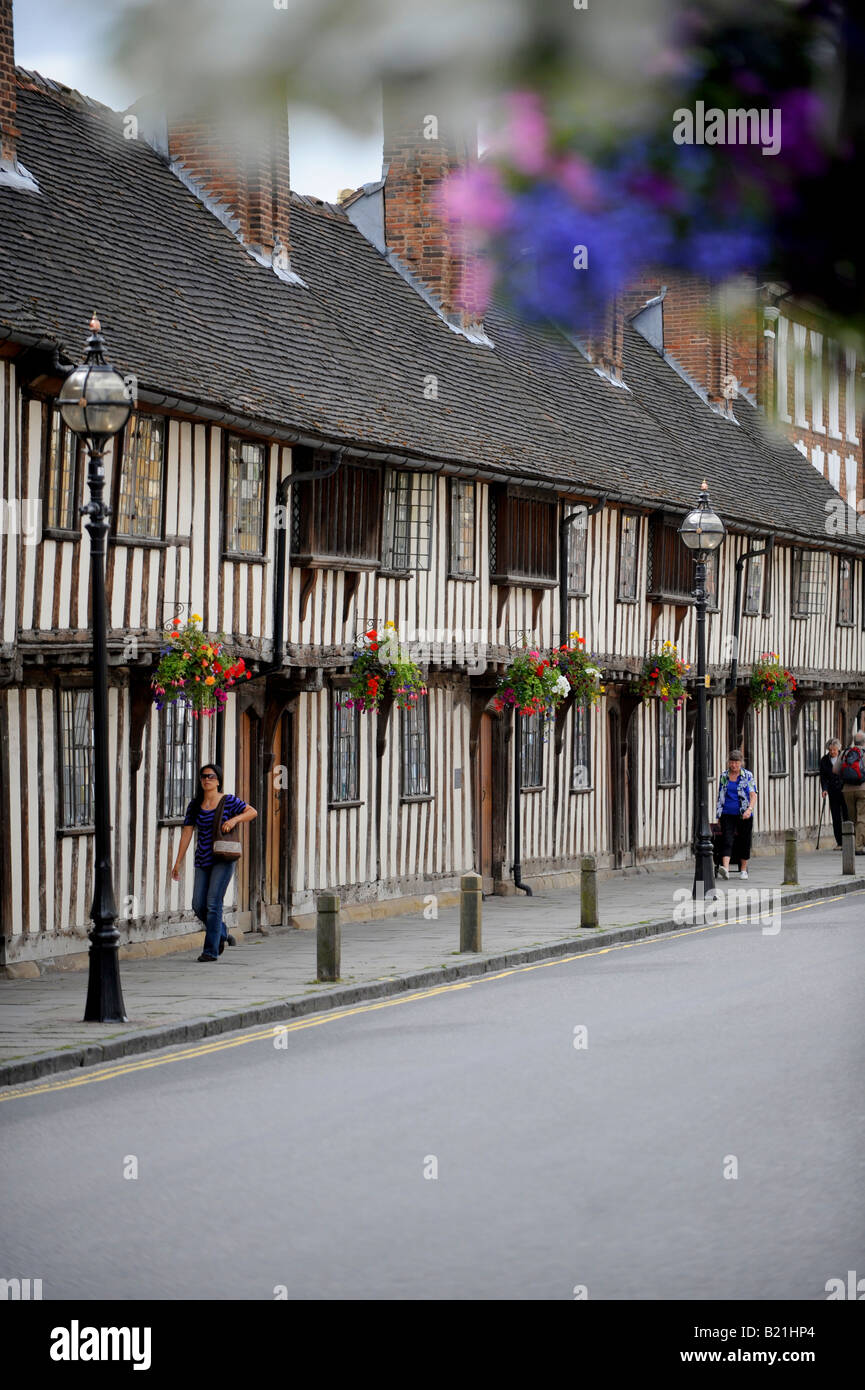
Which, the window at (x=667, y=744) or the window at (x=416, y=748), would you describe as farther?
the window at (x=667, y=744)

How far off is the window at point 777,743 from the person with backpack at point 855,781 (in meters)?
3.92

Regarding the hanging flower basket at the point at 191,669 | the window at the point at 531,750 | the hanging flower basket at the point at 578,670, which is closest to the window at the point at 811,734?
the window at the point at 531,750

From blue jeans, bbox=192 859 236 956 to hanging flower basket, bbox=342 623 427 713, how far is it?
4351mm

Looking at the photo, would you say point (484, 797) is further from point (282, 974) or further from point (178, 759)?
point (282, 974)

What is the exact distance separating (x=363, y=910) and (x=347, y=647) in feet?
11.1

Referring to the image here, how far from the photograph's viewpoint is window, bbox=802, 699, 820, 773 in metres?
39.8

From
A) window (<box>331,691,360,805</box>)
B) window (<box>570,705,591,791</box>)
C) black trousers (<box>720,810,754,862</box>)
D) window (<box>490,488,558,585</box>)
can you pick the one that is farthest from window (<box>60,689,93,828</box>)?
black trousers (<box>720,810,754,862</box>)

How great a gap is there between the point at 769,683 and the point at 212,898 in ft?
61.7

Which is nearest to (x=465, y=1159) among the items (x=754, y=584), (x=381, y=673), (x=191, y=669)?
(x=191, y=669)

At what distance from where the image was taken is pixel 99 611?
1402 cm

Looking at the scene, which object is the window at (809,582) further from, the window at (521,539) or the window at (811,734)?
the window at (521,539)

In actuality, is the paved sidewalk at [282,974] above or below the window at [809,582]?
below

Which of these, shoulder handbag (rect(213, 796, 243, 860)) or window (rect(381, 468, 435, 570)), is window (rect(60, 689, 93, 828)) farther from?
window (rect(381, 468, 435, 570))

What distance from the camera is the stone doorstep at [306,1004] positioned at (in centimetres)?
1248
